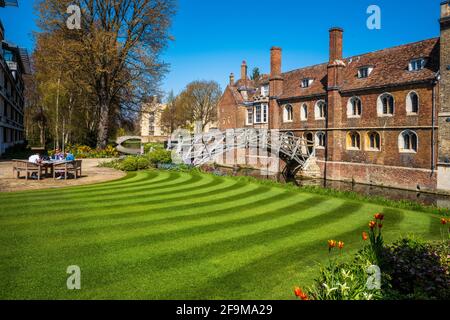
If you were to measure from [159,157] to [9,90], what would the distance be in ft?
104

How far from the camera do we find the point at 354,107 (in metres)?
32.4

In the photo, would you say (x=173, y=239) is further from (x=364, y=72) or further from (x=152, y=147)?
(x=364, y=72)

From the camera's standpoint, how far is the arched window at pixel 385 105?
28.8 meters

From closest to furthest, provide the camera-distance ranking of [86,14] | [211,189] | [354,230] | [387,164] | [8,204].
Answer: [354,230] < [8,204] < [211,189] < [387,164] < [86,14]

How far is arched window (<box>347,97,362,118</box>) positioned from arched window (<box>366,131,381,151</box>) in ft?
7.58

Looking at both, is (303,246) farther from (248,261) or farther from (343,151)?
(343,151)

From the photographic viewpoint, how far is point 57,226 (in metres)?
8.51

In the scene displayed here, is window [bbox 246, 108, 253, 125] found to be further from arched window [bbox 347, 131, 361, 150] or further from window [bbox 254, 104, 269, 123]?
arched window [bbox 347, 131, 361, 150]

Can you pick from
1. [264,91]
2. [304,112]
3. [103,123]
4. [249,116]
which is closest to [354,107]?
[304,112]

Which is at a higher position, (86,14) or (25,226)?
(86,14)
